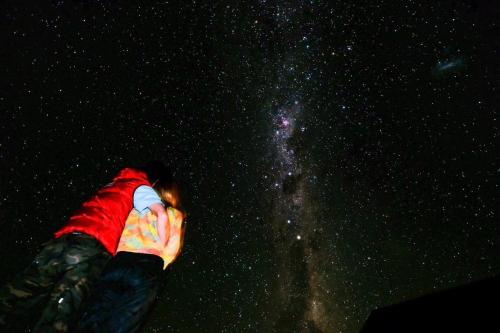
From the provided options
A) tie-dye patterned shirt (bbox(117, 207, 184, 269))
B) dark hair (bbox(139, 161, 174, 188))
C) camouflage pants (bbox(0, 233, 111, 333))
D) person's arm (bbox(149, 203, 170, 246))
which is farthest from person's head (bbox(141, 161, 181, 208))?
camouflage pants (bbox(0, 233, 111, 333))

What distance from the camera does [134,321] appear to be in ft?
4.90

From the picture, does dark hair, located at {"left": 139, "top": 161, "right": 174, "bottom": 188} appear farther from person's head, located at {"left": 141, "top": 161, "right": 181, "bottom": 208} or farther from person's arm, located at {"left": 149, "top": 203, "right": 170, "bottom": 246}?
person's arm, located at {"left": 149, "top": 203, "right": 170, "bottom": 246}

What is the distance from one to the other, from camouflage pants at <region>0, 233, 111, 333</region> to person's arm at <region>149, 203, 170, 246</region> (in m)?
0.33

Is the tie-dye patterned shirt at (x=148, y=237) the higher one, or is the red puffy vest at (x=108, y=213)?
the red puffy vest at (x=108, y=213)

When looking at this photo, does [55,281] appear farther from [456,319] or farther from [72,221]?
[456,319]

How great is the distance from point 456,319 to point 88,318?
1989 millimetres

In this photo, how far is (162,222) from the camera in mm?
1745

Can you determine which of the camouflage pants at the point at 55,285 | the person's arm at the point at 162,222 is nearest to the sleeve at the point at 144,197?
the person's arm at the point at 162,222

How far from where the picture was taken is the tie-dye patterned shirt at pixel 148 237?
1.74 m

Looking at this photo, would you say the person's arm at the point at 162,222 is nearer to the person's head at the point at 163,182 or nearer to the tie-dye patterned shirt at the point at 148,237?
the tie-dye patterned shirt at the point at 148,237

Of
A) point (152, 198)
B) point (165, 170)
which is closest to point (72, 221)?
point (152, 198)

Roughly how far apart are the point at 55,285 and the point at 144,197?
64cm

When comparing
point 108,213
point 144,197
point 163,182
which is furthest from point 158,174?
point 108,213

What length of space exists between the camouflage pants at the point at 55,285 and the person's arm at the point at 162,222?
0.33 meters
